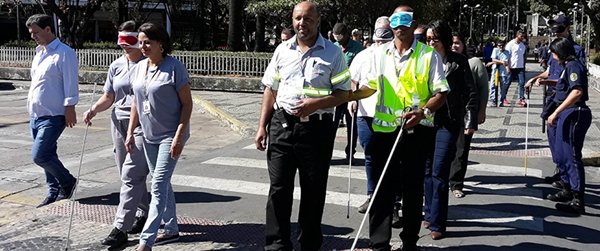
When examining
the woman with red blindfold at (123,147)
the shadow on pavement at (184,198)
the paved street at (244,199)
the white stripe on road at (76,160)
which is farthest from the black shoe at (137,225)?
the white stripe on road at (76,160)

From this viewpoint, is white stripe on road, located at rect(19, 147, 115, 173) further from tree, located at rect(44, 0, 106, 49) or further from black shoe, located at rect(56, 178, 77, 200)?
tree, located at rect(44, 0, 106, 49)

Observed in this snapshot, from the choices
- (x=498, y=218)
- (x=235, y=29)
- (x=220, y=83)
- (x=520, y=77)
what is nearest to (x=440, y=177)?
(x=498, y=218)

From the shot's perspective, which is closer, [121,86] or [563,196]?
[121,86]

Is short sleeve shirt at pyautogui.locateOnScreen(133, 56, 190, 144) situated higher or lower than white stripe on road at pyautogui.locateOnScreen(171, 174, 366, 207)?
higher

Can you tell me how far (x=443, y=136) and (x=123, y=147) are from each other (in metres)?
2.80

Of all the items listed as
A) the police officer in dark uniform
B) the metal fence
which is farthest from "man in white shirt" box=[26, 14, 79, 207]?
the metal fence

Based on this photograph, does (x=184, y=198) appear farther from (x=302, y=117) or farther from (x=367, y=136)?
(x=302, y=117)

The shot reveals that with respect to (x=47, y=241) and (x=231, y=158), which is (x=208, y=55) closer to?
(x=231, y=158)

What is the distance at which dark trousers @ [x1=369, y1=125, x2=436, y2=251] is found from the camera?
4730mm

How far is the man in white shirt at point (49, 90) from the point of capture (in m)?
6.37

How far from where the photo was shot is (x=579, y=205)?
646 centimetres

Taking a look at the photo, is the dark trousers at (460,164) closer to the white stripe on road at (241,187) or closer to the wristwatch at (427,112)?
the white stripe on road at (241,187)

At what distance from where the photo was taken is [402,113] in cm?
466

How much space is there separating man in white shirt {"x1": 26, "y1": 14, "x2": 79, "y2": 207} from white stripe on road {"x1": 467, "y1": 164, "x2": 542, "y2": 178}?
525 cm
